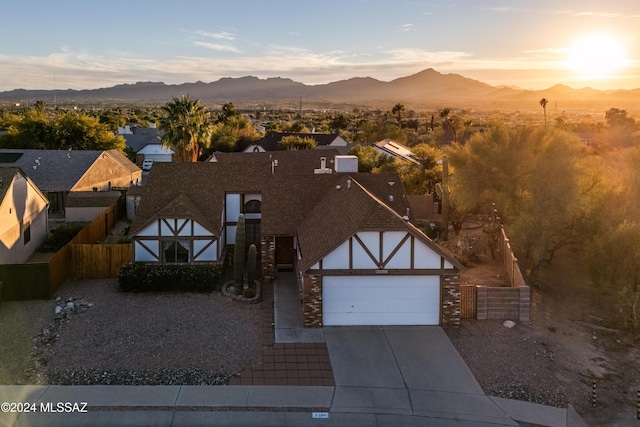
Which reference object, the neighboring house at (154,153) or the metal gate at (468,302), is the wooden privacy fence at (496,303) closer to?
the metal gate at (468,302)

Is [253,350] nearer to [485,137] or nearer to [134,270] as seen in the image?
[134,270]

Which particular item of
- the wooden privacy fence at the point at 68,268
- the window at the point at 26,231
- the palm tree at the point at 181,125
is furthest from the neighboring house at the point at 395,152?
the window at the point at 26,231

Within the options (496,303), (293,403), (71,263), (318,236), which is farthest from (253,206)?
(293,403)

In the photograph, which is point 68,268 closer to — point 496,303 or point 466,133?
point 496,303

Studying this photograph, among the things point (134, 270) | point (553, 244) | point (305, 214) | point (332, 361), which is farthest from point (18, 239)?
point (553, 244)

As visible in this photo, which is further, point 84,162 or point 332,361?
point 84,162

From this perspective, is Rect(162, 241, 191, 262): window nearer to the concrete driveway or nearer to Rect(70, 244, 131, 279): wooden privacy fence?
Rect(70, 244, 131, 279): wooden privacy fence

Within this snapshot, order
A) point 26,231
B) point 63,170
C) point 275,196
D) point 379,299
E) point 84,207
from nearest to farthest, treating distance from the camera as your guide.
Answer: point 379,299, point 275,196, point 26,231, point 84,207, point 63,170
